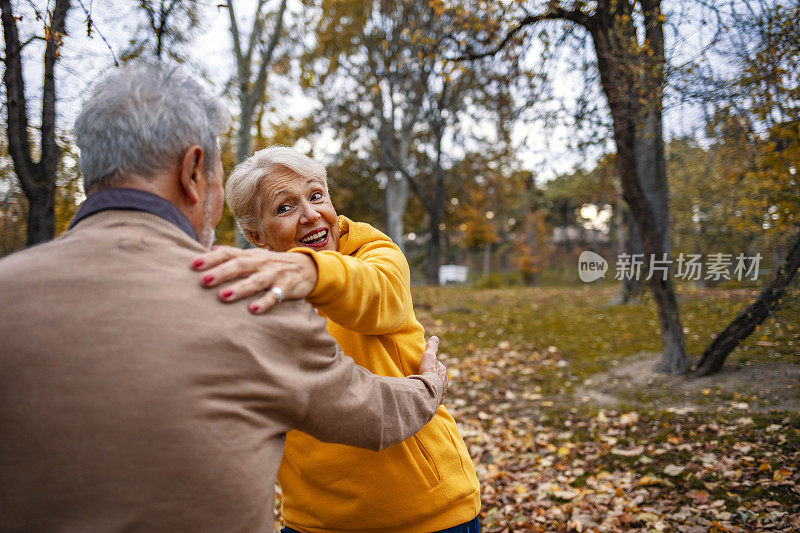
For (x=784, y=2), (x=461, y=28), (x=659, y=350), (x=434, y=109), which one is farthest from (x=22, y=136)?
(x=434, y=109)

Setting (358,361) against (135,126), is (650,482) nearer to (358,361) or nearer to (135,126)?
(358,361)

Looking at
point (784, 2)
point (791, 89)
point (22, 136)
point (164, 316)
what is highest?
point (784, 2)

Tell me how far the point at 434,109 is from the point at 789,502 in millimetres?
16986

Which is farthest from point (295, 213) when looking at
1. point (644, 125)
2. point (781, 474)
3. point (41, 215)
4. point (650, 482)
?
point (644, 125)

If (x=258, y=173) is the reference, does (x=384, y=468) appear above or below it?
below

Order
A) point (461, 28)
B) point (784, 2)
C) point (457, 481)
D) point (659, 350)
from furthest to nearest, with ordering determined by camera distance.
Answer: point (659, 350), point (461, 28), point (784, 2), point (457, 481)

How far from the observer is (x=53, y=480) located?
0.93 m

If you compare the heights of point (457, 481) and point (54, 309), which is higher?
point (54, 309)

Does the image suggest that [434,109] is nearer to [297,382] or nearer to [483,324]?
[483,324]

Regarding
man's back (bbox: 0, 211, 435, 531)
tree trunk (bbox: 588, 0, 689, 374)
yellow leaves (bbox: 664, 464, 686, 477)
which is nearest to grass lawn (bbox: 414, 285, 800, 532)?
yellow leaves (bbox: 664, 464, 686, 477)

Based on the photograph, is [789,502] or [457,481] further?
[789,502]

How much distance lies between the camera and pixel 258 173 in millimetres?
1959

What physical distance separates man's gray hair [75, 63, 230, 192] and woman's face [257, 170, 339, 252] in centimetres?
75

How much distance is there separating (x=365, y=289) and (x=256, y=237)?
94 centimetres
